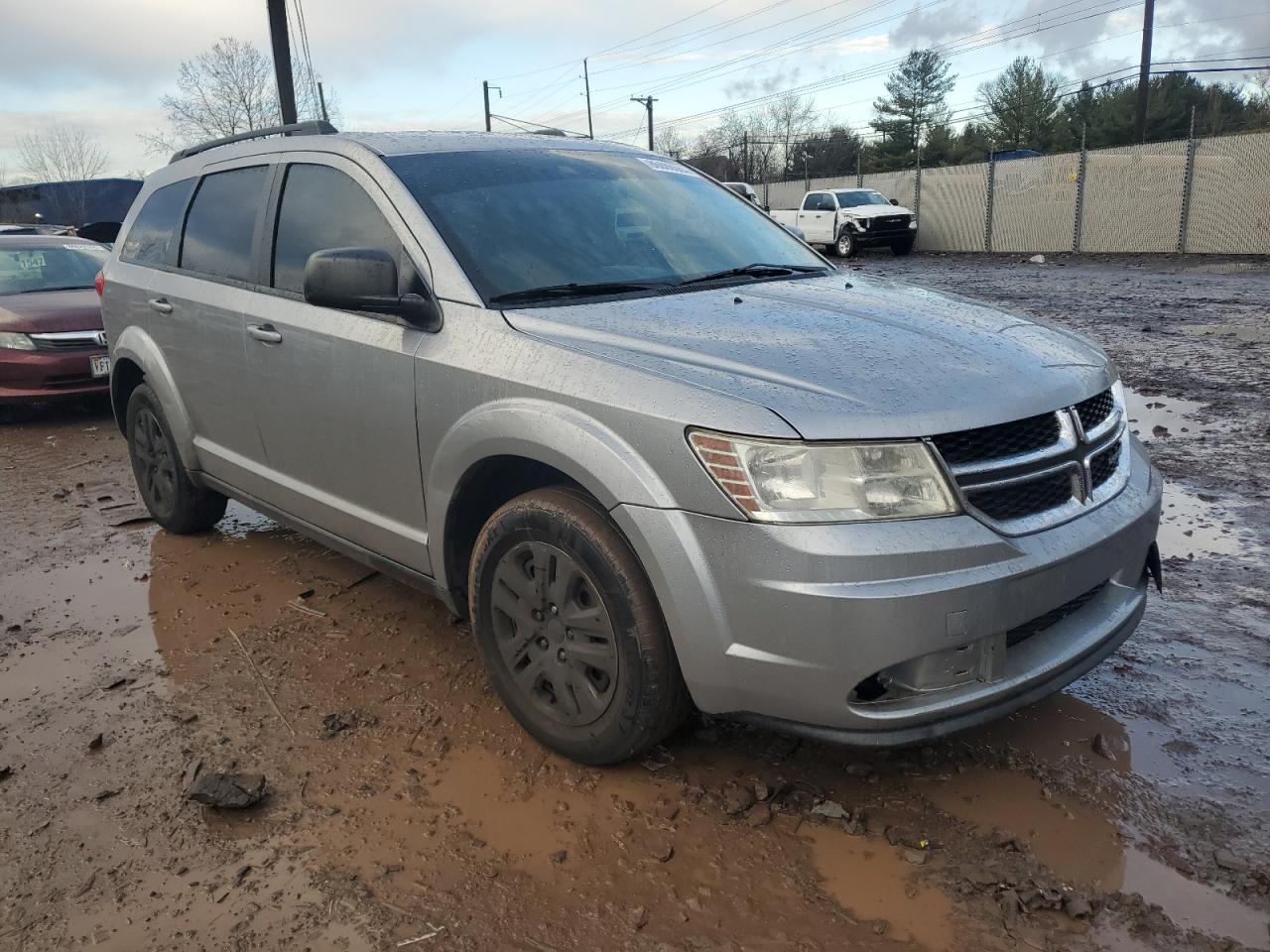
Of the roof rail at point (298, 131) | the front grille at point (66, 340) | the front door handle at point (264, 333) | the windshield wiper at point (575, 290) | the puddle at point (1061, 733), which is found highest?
the roof rail at point (298, 131)

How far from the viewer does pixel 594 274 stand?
3.22 meters

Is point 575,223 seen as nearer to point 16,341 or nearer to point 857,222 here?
point 16,341

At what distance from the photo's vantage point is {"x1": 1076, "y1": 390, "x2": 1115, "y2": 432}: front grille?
2.69 meters

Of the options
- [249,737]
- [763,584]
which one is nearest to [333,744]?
[249,737]

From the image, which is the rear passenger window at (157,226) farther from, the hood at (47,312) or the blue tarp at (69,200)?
the blue tarp at (69,200)

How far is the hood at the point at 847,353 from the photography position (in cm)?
235

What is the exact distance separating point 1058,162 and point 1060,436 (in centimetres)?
2546

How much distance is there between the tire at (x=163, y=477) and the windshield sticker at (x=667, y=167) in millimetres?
2567

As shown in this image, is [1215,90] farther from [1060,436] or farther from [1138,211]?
[1060,436]

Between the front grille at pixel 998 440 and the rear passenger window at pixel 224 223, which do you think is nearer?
the front grille at pixel 998 440

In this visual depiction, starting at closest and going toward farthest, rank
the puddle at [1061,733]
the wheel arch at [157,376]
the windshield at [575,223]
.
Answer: the puddle at [1061,733] < the windshield at [575,223] < the wheel arch at [157,376]

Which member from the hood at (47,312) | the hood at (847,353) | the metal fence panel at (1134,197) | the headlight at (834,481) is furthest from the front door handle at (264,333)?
the metal fence panel at (1134,197)

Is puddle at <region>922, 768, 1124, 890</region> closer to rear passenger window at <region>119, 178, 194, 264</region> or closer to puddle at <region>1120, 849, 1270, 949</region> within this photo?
puddle at <region>1120, 849, 1270, 949</region>

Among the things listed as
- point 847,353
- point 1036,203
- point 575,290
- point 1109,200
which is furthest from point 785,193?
point 847,353
